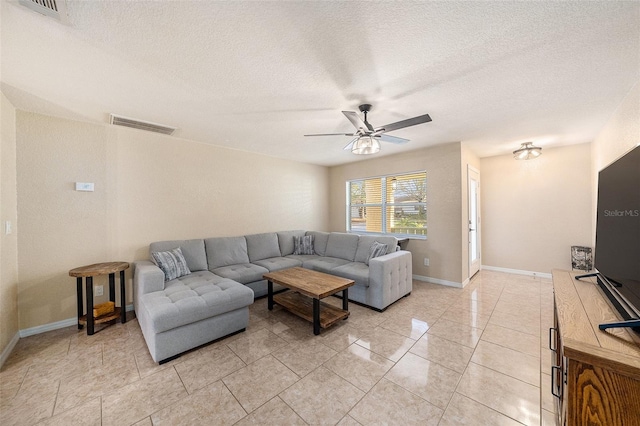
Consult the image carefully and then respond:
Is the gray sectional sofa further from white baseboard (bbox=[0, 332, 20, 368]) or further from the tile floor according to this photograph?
white baseboard (bbox=[0, 332, 20, 368])

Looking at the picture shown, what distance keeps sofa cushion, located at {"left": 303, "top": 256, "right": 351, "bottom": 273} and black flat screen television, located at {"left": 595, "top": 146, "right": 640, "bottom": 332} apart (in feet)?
8.95

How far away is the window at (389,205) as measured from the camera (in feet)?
15.0

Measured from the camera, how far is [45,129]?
8.76ft

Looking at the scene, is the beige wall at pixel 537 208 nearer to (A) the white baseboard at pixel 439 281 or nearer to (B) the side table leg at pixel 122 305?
(A) the white baseboard at pixel 439 281

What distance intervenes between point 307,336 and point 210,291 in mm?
1148

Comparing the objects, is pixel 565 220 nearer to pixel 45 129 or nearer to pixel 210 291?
pixel 210 291

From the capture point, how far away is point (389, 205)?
199 inches

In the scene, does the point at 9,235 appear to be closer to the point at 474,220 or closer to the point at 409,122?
the point at 409,122

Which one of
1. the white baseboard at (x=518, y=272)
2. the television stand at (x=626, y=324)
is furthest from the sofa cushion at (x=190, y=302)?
the white baseboard at (x=518, y=272)

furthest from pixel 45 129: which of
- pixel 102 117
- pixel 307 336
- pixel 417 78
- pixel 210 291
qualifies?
pixel 417 78

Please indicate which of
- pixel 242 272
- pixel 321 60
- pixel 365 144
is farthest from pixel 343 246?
pixel 321 60

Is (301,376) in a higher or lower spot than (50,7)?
lower

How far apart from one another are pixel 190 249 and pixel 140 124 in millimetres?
1772

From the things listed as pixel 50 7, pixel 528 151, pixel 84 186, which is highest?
pixel 50 7
